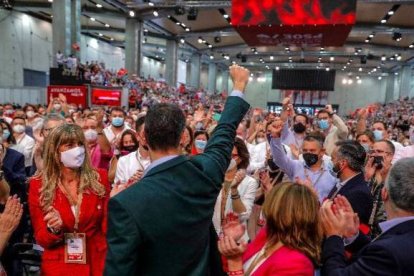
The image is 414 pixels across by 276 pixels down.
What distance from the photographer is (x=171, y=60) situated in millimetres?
24531

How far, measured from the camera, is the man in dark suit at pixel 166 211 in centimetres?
132

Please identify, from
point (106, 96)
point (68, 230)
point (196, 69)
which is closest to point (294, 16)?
point (106, 96)

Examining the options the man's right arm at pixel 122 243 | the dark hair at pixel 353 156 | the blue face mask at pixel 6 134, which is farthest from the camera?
the blue face mask at pixel 6 134

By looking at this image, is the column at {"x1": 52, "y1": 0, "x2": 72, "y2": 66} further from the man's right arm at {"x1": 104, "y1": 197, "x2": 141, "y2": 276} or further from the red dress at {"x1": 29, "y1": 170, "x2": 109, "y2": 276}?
the man's right arm at {"x1": 104, "y1": 197, "x2": 141, "y2": 276}

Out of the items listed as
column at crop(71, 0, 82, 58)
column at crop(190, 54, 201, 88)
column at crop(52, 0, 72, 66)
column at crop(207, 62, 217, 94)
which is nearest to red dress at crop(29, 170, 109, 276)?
column at crop(52, 0, 72, 66)

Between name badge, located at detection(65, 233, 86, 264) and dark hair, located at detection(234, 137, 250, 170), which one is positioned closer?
name badge, located at detection(65, 233, 86, 264)

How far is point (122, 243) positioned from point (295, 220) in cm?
82

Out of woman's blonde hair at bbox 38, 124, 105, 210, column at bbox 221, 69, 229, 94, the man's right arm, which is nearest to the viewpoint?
the man's right arm

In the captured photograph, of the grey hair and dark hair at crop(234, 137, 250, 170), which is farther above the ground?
the grey hair

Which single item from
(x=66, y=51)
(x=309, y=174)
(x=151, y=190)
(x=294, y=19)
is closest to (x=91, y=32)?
(x=66, y=51)

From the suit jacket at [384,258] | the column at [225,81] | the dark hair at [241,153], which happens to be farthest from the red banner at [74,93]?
the column at [225,81]

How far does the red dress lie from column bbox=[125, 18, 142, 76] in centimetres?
1793

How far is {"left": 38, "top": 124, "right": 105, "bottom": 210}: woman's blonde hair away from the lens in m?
2.32

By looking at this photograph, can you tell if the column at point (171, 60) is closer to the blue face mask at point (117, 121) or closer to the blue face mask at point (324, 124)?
the blue face mask at point (324, 124)
